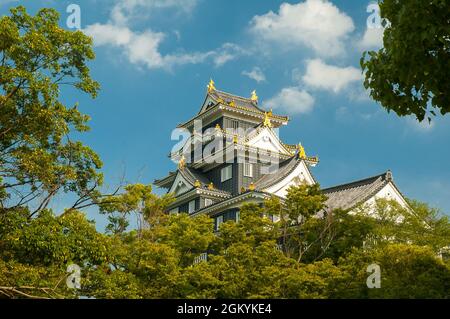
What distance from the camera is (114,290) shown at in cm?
1636

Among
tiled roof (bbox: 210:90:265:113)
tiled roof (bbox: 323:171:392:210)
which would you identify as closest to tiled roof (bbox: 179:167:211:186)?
tiled roof (bbox: 210:90:265:113)

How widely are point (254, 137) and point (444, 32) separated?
29.0m

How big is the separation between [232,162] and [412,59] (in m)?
28.4

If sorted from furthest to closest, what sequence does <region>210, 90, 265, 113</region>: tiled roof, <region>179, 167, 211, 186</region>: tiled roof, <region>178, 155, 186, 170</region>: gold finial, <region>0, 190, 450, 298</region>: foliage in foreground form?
1. <region>210, 90, 265, 113</region>: tiled roof
2. <region>178, 155, 186, 170</region>: gold finial
3. <region>179, 167, 211, 186</region>: tiled roof
4. <region>0, 190, 450, 298</region>: foliage in foreground

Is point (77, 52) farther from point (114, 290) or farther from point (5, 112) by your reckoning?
point (114, 290)

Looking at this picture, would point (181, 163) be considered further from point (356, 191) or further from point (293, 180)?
point (356, 191)

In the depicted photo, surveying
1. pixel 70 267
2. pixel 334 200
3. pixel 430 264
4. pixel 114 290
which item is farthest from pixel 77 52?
pixel 334 200

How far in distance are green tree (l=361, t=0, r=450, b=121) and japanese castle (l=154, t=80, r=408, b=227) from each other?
70.0 feet

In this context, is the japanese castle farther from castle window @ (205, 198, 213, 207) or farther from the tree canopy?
the tree canopy

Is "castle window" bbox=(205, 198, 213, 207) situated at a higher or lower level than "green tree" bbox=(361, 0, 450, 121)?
higher

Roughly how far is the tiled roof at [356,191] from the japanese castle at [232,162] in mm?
73

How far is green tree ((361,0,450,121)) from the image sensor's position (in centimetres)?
962

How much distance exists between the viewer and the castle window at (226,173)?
38.4m

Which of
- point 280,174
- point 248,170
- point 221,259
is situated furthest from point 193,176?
point 221,259
